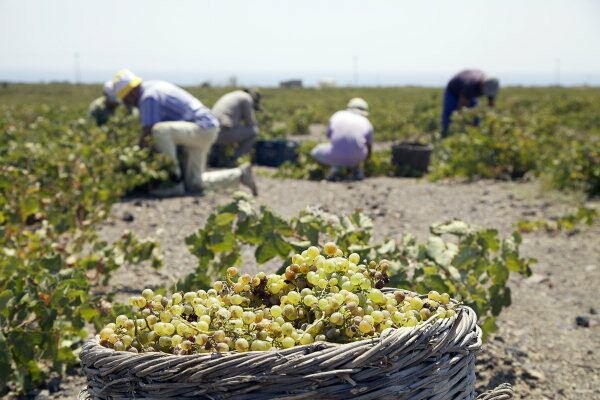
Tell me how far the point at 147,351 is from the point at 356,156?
7.87m

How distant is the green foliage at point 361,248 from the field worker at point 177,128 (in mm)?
4548

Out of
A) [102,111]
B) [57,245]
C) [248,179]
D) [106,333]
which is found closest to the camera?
[106,333]

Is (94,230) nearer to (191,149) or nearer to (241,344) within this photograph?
(191,149)

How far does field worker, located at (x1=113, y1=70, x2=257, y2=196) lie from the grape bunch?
19.7ft

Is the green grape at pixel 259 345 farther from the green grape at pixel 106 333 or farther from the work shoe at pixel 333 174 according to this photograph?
the work shoe at pixel 333 174

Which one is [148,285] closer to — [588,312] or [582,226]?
[588,312]

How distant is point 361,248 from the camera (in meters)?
2.95

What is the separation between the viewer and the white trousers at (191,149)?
7.73m

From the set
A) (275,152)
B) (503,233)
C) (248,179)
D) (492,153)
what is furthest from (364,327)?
(275,152)

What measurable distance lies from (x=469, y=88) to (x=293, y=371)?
11.1 metres

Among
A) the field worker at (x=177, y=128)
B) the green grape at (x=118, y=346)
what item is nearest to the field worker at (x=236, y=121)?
the field worker at (x=177, y=128)


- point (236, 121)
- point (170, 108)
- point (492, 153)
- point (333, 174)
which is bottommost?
point (333, 174)

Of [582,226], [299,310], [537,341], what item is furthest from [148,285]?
[582,226]

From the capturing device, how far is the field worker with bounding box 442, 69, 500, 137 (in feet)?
38.8
